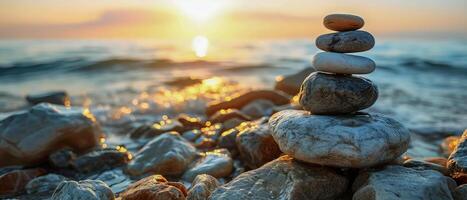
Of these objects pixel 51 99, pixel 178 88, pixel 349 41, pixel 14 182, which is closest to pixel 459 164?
pixel 349 41

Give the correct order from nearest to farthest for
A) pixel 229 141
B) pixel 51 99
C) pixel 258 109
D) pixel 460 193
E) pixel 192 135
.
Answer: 1. pixel 460 193
2. pixel 229 141
3. pixel 192 135
4. pixel 258 109
5. pixel 51 99

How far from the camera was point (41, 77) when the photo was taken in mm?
18734

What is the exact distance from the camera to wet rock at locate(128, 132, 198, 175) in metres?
5.02

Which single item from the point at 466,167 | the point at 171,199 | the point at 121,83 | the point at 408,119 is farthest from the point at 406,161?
the point at 121,83

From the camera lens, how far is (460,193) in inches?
132

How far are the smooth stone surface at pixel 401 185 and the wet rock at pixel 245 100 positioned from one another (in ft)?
18.6

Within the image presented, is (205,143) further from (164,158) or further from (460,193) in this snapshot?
(460,193)

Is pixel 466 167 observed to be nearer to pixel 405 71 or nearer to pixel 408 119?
pixel 408 119

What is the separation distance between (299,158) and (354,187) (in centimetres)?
51

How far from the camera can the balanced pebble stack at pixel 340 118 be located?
11.2ft

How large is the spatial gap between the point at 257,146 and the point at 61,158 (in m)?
2.60

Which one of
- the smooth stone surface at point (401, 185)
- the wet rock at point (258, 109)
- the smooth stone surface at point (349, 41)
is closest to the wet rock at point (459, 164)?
the smooth stone surface at point (401, 185)

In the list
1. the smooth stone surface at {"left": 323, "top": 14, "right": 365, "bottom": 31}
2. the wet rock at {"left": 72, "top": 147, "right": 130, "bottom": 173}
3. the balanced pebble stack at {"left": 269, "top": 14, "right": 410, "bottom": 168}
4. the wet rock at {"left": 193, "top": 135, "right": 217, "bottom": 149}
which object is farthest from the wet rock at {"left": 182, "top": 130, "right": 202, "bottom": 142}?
the smooth stone surface at {"left": 323, "top": 14, "right": 365, "bottom": 31}

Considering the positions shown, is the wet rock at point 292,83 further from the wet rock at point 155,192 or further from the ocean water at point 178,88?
the wet rock at point 155,192
